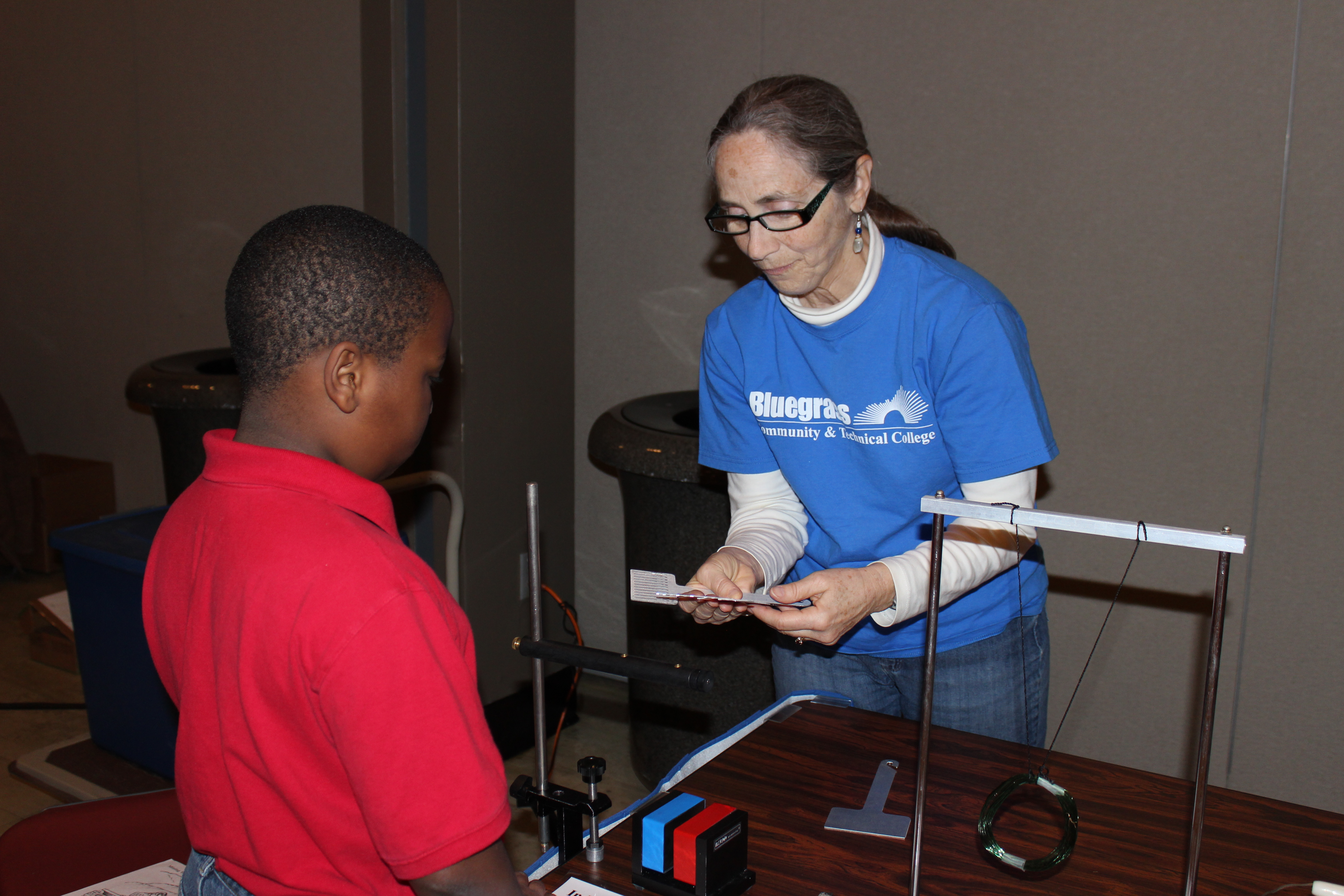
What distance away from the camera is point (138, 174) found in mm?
3854

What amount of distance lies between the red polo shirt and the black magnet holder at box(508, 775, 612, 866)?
197 mm

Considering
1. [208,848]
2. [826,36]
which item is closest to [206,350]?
[826,36]

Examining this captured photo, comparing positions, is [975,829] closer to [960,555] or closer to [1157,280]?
[960,555]

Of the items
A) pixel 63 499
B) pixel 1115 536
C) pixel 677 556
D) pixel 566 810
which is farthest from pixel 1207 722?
pixel 63 499

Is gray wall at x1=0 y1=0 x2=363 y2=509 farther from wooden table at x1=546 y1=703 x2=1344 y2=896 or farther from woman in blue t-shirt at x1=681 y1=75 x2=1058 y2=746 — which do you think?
wooden table at x1=546 y1=703 x2=1344 y2=896

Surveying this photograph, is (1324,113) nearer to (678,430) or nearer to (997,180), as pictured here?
(997,180)

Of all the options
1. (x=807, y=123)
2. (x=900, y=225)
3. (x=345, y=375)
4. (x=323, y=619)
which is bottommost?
(x=323, y=619)

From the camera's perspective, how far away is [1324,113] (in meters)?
2.11

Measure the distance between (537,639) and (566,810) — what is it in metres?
0.17

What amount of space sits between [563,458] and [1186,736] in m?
1.80

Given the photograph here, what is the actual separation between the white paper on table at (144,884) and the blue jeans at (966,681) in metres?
0.84

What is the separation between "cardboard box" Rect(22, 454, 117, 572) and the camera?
4043 mm

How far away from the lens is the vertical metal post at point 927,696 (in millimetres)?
900

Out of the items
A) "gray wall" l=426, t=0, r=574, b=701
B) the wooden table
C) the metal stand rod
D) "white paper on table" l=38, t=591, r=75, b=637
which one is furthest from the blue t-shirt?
"white paper on table" l=38, t=591, r=75, b=637
